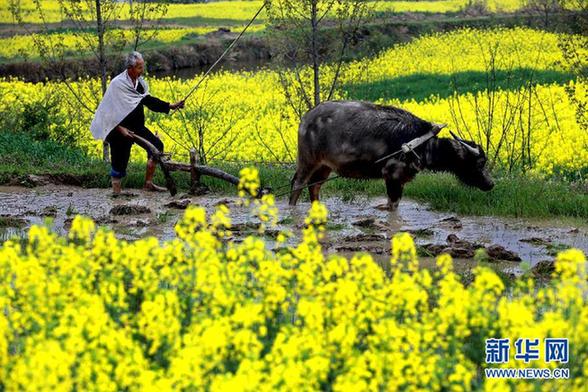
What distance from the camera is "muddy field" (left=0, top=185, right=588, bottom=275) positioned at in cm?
884

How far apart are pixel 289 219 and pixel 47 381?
639cm

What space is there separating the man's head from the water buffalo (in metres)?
2.13

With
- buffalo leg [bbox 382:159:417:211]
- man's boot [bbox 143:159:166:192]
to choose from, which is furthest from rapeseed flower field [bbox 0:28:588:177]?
buffalo leg [bbox 382:159:417:211]

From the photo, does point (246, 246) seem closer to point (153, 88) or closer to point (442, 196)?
point (442, 196)

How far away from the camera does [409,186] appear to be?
11.6m

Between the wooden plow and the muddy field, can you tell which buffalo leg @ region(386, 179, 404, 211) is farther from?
the wooden plow

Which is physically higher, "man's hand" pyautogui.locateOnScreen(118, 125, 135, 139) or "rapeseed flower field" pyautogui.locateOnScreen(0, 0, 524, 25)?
"rapeseed flower field" pyautogui.locateOnScreen(0, 0, 524, 25)

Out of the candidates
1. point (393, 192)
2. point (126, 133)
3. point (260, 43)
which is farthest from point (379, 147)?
point (260, 43)

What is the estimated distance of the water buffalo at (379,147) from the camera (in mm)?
10023

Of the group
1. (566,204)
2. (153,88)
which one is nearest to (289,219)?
(566,204)

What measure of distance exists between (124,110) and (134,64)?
557mm

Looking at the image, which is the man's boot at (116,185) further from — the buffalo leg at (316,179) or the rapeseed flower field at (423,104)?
the buffalo leg at (316,179)

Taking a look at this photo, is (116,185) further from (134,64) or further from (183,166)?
(134,64)

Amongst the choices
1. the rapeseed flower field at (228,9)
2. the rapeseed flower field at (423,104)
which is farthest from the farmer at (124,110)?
the rapeseed flower field at (228,9)
